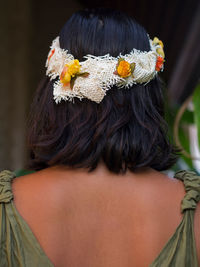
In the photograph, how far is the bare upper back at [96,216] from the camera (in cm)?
146

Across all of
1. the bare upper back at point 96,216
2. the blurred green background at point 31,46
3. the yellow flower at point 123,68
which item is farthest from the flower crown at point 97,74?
the blurred green background at point 31,46

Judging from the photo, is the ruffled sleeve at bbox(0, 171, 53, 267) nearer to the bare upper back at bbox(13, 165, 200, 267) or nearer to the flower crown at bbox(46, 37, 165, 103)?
the bare upper back at bbox(13, 165, 200, 267)

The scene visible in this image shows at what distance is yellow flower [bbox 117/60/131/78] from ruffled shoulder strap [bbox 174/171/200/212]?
0.38 m

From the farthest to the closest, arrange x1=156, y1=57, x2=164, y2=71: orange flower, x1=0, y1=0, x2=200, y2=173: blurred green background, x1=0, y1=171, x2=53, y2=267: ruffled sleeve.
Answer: x1=0, y1=0, x2=200, y2=173: blurred green background → x1=156, y1=57, x2=164, y2=71: orange flower → x1=0, y1=171, x2=53, y2=267: ruffled sleeve

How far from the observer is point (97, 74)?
1534 mm

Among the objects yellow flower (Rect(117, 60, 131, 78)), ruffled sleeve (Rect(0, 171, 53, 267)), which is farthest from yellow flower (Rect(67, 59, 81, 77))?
ruffled sleeve (Rect(0, 171, 53, 267))

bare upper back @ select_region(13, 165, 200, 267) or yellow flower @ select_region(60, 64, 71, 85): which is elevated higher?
yellow flower @ select_region(60, 64, 71, 85)

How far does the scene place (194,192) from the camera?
1.54m

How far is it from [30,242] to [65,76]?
20.3 inches

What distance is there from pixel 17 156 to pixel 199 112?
3132mm

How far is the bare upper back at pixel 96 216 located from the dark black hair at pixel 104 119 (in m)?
0.06

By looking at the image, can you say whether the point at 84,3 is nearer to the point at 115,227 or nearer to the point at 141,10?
the point at 141,10

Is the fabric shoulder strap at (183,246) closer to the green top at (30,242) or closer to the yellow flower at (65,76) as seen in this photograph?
the green top at (30,242)

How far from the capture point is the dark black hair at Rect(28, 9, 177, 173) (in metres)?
1.50
